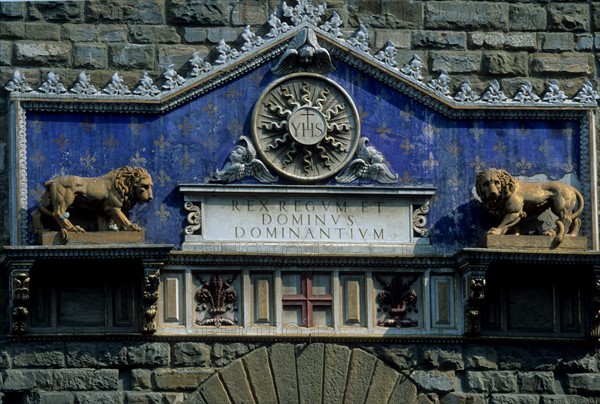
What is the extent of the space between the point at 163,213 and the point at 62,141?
1.30 metres

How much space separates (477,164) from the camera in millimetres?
22109

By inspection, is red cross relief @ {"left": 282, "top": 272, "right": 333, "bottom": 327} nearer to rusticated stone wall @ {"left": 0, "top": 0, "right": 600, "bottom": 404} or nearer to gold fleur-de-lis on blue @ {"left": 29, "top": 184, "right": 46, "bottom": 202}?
rusticated stone wall @ {"left": 0, "top": 0, "right": 600, "bottom": 404}

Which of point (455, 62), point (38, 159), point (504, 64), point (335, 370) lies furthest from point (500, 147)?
point (38, 159)

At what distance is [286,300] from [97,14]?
3653 millimetres

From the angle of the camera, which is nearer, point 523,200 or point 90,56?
point 523,200

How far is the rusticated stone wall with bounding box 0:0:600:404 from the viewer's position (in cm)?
2119

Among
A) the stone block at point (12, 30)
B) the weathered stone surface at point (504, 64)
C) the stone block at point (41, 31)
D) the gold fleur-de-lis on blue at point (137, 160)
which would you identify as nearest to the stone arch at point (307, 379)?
the gold fleur-de-lis on blue at point (137, 160)

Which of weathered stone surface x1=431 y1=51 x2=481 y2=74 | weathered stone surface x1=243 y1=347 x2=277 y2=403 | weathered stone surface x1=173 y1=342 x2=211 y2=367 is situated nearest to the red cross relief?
weathered stone surface x1=243 y1=347 x2=277 y2=403

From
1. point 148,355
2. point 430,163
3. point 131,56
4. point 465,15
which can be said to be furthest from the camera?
point 465,15

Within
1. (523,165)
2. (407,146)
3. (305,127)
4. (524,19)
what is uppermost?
(524,19)

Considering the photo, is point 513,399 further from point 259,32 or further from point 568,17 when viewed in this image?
point 259,32

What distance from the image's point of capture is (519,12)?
2267cm

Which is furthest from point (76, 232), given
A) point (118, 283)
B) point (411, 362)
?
point (411, 362)

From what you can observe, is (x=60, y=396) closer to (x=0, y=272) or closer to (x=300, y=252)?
(x=0, y=272)
